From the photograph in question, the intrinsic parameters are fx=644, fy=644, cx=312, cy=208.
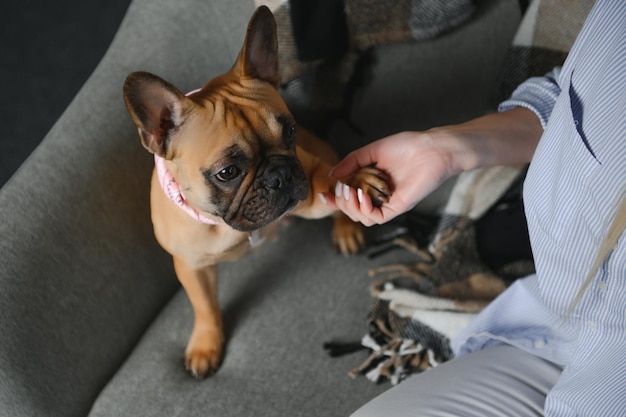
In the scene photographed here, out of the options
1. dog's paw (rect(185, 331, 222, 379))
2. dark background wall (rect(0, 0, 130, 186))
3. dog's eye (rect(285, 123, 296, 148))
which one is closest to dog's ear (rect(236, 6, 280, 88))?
dog's eye (rect(285, 123, 296, 148))

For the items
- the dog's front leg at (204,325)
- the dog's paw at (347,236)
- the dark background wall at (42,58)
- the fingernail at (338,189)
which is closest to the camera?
the fingernail at (338,189)

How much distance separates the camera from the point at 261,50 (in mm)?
1055

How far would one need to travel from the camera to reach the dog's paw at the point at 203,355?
125cm

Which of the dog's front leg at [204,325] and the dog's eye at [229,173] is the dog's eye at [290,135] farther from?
the dog's front leg at [204,325]

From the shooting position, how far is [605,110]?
858 mm

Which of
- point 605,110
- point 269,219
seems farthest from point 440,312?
point 605,110

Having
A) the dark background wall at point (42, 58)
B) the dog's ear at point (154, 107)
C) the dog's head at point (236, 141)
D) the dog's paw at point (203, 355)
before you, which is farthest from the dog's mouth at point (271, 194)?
the dark background wall at point (42, 58)

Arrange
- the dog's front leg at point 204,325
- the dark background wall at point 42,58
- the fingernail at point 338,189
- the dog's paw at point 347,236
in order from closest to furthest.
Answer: the fingernail at point 338,189 → the dog's front leg at point 204,325 → the dog's paw at point 347,236 → the dark background wall at point 42,58

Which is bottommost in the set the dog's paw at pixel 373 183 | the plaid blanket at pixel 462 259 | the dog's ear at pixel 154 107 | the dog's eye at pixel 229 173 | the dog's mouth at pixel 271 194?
the plaid blanket at pixel 462 259

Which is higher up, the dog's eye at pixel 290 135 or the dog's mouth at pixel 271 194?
the dog's eye at pixel 290 135

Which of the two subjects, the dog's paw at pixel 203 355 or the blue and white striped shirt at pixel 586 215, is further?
the dog's paw at pixel 203 355

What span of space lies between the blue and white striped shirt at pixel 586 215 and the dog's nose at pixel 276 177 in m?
0.38

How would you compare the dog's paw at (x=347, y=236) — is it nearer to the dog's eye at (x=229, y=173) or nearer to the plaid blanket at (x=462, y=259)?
the plaid blanket at (x=462, y=259)

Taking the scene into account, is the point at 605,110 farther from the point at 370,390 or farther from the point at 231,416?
the point at 231,416
